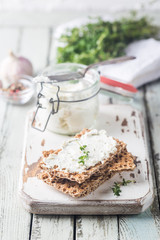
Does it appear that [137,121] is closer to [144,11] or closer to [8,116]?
[8,116]

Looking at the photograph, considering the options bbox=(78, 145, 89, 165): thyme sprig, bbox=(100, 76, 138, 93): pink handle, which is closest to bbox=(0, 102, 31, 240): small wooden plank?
bbox=(78, 145, 89, 165): thyme sprig

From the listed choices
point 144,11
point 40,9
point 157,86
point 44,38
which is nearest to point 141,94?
point 157,86

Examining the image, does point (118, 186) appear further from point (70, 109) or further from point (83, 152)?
point (70, 109)

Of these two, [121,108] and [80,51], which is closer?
[121,108]

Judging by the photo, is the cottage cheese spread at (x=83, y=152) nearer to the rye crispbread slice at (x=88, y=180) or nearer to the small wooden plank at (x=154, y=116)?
the rye crispbread slice at (x=88, y=180)

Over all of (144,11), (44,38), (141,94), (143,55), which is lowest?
(141,94)

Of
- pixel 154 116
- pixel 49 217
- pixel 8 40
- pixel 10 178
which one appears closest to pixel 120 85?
pixel 154 116

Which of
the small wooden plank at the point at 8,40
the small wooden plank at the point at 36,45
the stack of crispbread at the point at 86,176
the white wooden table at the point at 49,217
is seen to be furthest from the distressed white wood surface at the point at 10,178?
the small wooden plank at the point at 8,40
